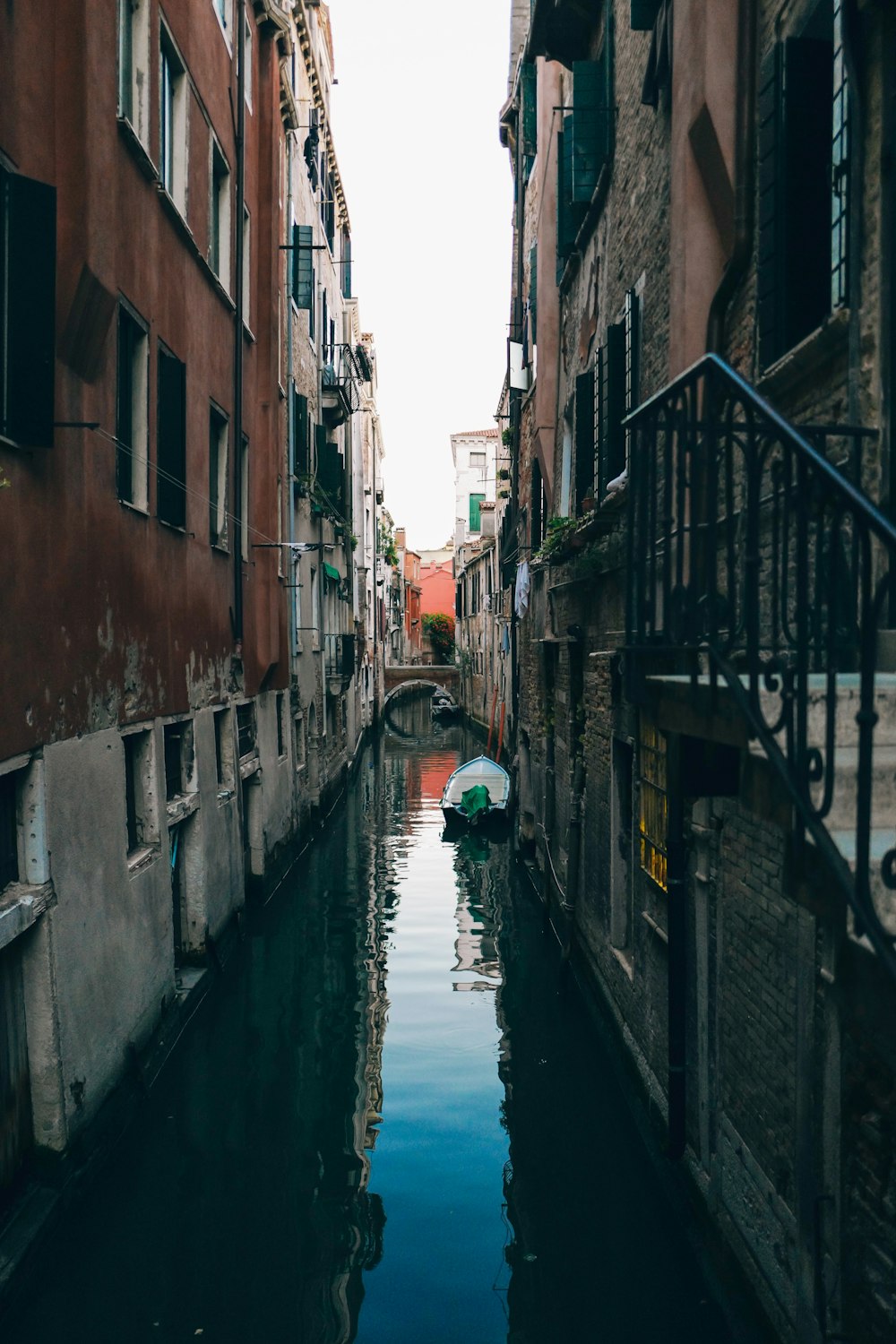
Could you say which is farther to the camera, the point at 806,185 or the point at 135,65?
the point at 135,65

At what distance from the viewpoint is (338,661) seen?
83.3 ft

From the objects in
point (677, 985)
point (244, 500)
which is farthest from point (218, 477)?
point (677, 985)

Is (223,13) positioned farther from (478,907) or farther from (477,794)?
(477,794)

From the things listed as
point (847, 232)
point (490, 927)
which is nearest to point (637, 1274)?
point (847, 232)

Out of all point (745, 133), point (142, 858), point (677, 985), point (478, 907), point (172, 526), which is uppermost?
point (745, 133)

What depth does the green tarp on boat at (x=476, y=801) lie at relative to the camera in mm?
20172

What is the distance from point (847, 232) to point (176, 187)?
7444 mm

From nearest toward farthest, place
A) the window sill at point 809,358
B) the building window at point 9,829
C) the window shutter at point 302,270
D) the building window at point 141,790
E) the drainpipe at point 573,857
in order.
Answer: the window sill at point 809,358 < the building window at point 9,829 < the building window at point 141,790 < the drainpipe at point 573,857 < the window shutter at point 302,270

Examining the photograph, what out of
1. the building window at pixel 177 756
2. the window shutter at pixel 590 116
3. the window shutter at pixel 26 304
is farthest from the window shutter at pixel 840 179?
the building window at pixel 177 756

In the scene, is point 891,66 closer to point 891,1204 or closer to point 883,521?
point 883,521

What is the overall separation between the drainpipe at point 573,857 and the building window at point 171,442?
4.50 metres

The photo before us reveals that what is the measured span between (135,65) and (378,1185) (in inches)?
329

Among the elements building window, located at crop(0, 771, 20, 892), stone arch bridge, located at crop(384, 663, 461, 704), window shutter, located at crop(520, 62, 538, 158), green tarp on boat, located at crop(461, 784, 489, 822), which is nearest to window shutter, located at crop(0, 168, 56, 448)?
building window, located at crop(0, 771, 20, 892)

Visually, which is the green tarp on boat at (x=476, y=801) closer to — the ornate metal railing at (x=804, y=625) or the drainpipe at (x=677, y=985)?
the drainpipe at (x=677, y=985)
